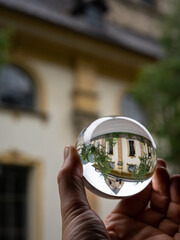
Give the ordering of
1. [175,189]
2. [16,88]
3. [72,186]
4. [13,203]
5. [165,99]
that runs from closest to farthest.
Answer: [72,186] < [175,189] < [165,99] < [13,203] < [16,88]

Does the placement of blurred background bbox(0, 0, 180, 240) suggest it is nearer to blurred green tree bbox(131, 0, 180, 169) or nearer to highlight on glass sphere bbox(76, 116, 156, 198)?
blurred green tree bbox(131, 0, 180, 169)

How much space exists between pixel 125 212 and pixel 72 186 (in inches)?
17.0

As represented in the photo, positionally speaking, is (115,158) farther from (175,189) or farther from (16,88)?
(16,88)

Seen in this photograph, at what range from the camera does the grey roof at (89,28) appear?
10.2 metres

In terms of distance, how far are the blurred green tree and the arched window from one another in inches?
125

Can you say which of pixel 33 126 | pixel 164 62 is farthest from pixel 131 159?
pixel 33 126

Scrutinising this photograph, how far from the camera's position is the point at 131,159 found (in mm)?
1684

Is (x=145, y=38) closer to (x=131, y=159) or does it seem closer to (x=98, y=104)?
(x=98, y=104)

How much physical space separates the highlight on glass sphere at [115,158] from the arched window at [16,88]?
8103 millimetres

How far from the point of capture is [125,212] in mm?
1933

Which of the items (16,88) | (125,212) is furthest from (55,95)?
(125,212)

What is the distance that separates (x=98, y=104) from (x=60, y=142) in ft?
5.95

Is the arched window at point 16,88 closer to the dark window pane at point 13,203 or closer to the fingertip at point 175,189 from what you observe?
the dark window pane at point 13,203

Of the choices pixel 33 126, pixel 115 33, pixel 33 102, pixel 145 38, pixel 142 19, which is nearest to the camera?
pixel 33 126
